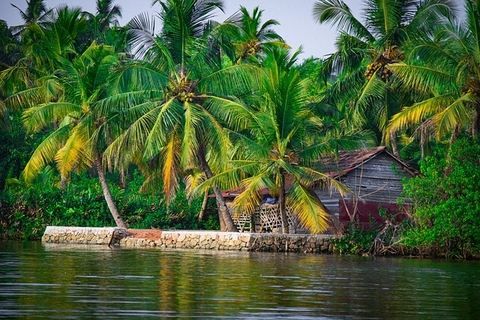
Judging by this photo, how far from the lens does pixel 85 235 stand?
31703 millimetres

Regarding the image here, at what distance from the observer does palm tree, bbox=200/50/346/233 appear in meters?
27.7

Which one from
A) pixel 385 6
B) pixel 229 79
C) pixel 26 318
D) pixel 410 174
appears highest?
pixel 385 6

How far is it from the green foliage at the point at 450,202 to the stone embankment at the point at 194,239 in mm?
3183

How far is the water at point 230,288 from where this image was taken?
1108 cm

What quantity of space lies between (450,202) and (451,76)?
13.4 ft

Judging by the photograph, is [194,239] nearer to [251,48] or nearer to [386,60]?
[386,60]

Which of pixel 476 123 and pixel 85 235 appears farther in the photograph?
pixel 85 235

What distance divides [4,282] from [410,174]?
798 inches

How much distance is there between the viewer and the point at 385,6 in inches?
1320

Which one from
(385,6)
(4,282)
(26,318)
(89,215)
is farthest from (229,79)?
(26,318)

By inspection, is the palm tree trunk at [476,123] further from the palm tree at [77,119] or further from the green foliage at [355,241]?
the palm tree at [77,119]

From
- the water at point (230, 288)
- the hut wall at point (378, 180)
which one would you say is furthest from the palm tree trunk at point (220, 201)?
the water at point (230, 288)

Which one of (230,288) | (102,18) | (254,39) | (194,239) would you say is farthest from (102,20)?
(230,288)

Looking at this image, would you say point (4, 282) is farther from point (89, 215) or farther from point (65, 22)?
point (65, 22)
